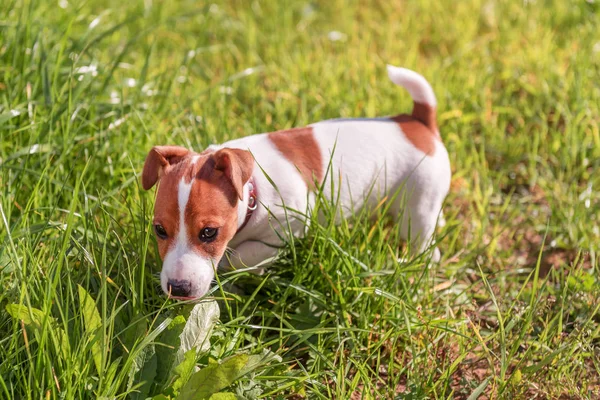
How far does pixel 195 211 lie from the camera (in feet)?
8.11

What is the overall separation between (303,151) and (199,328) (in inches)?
35.3

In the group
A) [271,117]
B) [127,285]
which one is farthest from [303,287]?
[271,117]

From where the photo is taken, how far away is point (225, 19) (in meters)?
5.46

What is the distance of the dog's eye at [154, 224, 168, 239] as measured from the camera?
2.52 meters

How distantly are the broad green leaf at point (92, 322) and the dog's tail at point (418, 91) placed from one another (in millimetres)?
1626

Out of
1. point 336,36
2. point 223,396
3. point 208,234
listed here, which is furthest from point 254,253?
point 336,36

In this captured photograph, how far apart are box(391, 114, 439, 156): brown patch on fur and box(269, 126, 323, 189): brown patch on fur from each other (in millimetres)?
425

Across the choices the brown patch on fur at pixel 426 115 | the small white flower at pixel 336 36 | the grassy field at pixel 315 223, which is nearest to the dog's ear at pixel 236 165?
the grassy field at pixel 315 223

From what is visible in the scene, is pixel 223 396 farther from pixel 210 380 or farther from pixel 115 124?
pixel 115 124

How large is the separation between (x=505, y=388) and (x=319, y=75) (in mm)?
2558

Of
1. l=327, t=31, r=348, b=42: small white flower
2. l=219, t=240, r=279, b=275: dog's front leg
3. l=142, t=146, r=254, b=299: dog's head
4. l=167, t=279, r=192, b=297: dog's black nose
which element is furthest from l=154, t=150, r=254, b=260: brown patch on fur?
l=327, t=31, r=348, b=42: small white flower

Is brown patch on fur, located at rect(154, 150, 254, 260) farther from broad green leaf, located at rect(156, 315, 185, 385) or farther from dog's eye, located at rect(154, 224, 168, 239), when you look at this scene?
broad green leaf, located at rect(156, 315, 185, 385)

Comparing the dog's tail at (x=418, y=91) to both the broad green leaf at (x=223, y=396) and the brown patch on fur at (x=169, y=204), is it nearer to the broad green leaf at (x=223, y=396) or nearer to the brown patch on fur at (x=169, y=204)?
the brown patch on fur at (x=169, y=204)

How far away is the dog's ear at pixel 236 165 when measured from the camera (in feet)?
8.18
